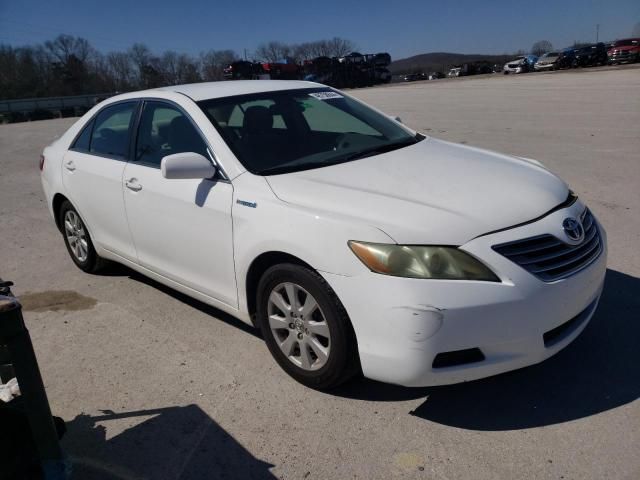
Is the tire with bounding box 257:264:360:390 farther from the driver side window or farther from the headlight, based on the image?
the driver side window

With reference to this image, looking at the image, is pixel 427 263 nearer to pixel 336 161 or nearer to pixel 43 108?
pixel 336 161

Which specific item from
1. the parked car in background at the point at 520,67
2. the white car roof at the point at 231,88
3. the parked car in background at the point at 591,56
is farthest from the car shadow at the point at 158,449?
the parked car in background at the point at 520,67

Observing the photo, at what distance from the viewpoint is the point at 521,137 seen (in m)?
10.5

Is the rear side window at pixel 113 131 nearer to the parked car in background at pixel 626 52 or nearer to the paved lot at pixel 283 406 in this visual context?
the paved lot at pixel 283 406

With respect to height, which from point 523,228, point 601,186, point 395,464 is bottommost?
point 395,464

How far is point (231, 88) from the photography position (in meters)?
4.05

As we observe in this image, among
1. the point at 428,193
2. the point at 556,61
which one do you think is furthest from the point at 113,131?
the point at 556,61

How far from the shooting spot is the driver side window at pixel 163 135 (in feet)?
11.8

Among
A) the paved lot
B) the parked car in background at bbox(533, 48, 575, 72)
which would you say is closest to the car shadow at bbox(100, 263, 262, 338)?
the paved lot

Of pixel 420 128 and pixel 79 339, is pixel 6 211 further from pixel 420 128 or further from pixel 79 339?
pixel 420 128

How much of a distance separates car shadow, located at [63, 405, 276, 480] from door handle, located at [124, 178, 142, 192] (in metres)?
1.54

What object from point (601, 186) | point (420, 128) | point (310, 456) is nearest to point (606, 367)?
point (310, 456)

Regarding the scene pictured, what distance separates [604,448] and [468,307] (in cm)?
87

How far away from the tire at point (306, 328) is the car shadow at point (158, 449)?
53 cm
